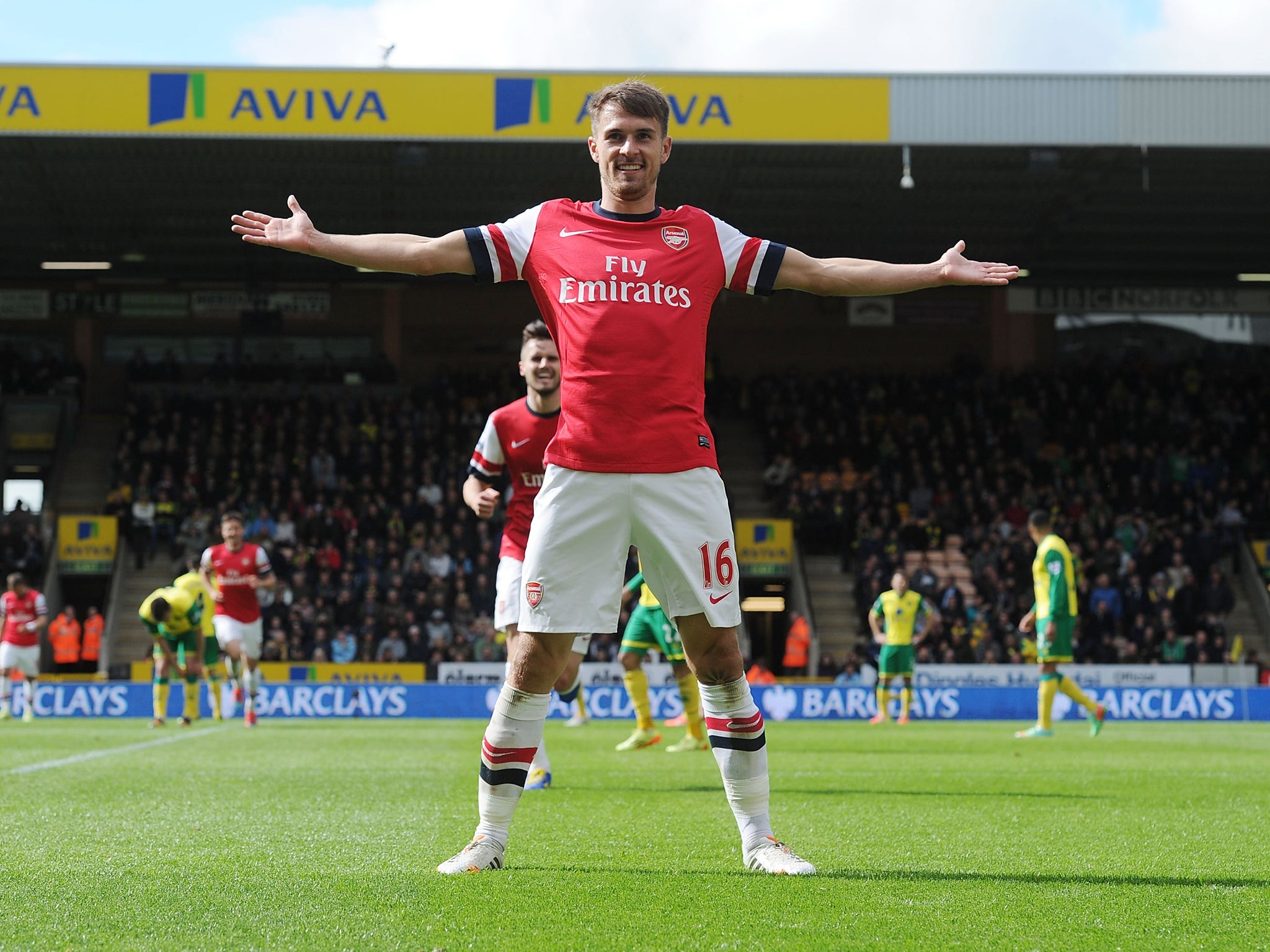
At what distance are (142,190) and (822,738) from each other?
18264 millimetres

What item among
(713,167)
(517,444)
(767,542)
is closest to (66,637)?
(767,542)

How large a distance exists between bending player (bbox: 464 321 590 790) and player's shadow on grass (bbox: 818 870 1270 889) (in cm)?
273

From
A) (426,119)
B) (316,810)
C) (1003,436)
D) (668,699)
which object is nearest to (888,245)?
(1003,436)

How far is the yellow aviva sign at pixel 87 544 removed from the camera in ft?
Answer: 89.5

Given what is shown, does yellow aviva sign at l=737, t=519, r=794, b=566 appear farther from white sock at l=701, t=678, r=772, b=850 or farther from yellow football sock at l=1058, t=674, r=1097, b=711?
white sock at l=701, t=678, r=772, b=850

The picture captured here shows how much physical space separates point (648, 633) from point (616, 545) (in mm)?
8854

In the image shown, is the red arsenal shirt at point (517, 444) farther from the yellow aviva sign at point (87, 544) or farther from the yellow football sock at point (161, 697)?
the yellow aviva sign at point (87, 544)

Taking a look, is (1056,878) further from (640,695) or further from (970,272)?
(640,695)

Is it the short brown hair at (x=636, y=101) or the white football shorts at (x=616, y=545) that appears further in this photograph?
the short brown hair at (x=636, y=101)

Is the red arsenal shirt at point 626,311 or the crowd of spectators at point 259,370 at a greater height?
the crowd of spectators at point 259,370

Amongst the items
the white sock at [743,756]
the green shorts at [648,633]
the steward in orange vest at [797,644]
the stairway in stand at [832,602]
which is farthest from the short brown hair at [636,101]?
the stairway in stand at [832,602]

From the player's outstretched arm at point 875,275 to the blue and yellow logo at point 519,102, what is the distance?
18.4 metres

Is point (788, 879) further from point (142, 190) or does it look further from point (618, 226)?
point (142, 190)

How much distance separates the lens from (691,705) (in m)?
12.2
